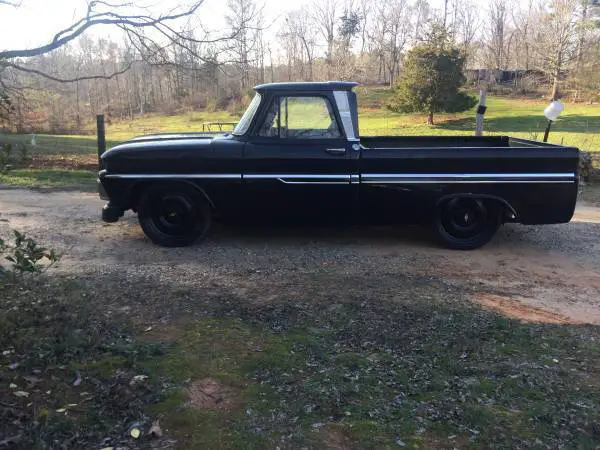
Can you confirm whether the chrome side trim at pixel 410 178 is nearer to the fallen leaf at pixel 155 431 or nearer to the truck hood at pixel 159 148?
the truck hood at pixel 159 148

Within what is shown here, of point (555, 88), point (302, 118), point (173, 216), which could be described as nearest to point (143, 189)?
point (173, 216)

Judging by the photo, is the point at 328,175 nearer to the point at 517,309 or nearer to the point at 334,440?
the point at 517,309

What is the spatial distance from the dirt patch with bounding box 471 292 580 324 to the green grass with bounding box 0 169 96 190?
885 cm

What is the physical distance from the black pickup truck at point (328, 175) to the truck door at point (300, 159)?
0.01 m

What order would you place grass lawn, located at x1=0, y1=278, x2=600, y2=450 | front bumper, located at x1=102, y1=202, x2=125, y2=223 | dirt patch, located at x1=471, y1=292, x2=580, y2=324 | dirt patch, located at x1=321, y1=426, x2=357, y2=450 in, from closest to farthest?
1. dirt patch, located at x1=321, y1=426, x2=357, y2=450
2. grass lawn, located at x1=0, y1=278, x2=600, y2=450
3. dirt patch, located at x1=471, y1=292, x2=580, y2=324
4. front bumper, located at x1=102, y1=202, x2=125, y2=223

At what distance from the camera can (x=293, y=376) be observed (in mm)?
3590

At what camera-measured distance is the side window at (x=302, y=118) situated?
659 cm

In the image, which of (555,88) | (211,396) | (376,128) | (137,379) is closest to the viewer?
(211,396)

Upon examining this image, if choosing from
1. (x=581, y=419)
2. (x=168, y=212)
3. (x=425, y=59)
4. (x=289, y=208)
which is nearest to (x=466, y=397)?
(x=581, y=419)

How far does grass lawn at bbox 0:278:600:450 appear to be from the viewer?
296 centimetres

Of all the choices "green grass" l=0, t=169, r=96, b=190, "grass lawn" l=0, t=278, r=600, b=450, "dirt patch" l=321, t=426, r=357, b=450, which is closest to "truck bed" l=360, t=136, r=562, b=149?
"grass lawn" l=0, t=278, r=600, b=450

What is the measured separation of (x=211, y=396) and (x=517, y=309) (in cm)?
302

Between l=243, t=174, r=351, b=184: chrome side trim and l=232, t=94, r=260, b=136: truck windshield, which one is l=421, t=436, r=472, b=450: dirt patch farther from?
l=232, t=94, r=260, b=136: truck windshield

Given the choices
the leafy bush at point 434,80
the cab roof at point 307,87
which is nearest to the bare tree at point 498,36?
the leafy bush at point 434,80
